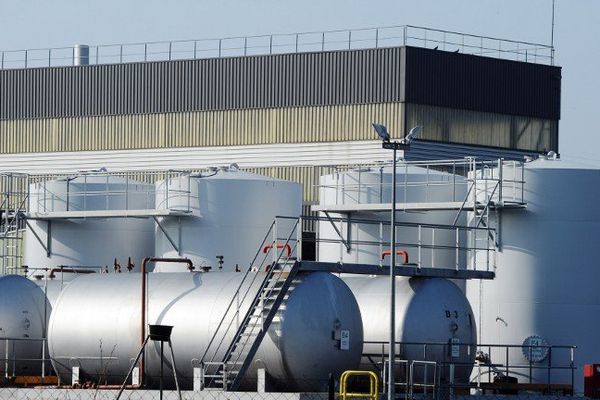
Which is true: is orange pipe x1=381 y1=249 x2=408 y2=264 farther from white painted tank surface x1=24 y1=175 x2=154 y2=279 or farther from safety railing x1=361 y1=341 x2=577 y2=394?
white painted tank surface x1=24 y1=175 x2=154 y2=279

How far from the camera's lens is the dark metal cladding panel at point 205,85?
235 ft

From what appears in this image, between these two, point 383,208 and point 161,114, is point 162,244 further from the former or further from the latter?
point 161,114

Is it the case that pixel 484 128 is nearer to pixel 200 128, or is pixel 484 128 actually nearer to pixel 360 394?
pixel 200 128

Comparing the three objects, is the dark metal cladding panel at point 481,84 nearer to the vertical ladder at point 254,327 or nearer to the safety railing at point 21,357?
the safety railing at point 21,357

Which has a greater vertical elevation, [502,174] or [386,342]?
[502,174]

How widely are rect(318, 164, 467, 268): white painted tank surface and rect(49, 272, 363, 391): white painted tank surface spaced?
1010cm

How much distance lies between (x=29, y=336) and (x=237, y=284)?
6810 mm

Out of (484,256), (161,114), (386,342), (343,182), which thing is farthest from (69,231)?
(161,114)

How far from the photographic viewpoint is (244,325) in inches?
1385

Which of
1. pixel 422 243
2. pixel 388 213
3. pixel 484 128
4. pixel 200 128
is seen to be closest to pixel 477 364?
pixel 422 243

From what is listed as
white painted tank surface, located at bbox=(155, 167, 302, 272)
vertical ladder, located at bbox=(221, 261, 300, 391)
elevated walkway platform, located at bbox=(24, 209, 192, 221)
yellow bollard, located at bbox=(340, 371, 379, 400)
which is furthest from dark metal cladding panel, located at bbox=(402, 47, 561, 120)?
yellow bollard, located at bbox=(340, 371, 379, 400)

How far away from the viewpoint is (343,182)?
5028cm

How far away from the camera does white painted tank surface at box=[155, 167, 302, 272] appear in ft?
163

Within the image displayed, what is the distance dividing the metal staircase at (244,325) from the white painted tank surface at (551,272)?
10.9 metres
